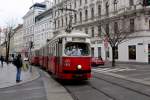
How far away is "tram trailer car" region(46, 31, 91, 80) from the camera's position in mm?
16109

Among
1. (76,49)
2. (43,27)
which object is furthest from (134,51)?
(43,27)

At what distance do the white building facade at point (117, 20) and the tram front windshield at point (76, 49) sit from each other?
795 inches

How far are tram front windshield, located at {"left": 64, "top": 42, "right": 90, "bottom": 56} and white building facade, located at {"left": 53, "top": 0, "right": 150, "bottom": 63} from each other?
66.2 ft

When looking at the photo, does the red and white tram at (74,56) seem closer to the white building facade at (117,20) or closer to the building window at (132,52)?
the white building facade at (117,20)

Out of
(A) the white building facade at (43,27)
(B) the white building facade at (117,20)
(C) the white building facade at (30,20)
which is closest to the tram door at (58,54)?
(B) the white building facade at (117,20)

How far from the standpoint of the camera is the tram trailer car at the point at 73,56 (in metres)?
16.1

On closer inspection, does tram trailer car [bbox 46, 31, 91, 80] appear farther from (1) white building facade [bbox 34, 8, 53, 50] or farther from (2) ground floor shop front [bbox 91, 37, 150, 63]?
(1) white building facade [bbox 34, 8, 53, 50]

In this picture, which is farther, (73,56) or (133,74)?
(133,74)

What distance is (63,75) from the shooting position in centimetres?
1623

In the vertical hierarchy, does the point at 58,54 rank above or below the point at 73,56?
above

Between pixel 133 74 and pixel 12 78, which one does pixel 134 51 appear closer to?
pixel 133 74

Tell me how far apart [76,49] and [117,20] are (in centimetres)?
3366

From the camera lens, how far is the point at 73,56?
1612cm

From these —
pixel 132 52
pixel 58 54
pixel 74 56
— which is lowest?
pixel 74 56
